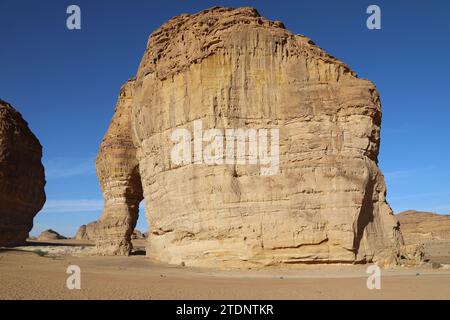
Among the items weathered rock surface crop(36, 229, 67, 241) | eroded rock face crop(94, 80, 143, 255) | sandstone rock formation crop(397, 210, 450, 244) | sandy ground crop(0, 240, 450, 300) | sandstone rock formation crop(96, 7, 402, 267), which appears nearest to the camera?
sandy ground crop(0, 240, 450, 300)

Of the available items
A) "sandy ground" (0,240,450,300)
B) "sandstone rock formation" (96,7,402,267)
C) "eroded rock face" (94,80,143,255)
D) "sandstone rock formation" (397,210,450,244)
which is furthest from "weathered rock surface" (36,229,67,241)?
"sandy ground" (0,240,450,300)

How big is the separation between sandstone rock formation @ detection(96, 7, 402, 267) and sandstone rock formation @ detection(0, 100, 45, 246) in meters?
24.9

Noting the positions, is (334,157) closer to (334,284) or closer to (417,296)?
(334,284)

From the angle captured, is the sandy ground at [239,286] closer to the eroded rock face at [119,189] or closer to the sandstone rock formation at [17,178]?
the eroded rock face at [119,189]

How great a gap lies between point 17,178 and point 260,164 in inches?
1305

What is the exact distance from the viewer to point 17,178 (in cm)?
4297

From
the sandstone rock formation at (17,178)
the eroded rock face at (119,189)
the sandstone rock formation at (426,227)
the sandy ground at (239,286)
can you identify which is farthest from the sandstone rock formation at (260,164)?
the sandstone rock formation at (426,227)

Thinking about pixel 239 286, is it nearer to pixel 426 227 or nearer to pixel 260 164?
pixel 260 164

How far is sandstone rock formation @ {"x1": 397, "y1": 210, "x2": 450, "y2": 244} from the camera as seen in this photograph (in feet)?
158

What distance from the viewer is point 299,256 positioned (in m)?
17.6

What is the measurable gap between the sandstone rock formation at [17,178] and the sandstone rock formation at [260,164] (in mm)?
24924

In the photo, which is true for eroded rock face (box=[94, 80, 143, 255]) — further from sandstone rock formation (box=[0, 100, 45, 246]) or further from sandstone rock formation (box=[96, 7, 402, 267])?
sandstone rock formation (box=[0, 100, 45, 246])

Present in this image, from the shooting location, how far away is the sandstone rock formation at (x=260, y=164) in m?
18.0
